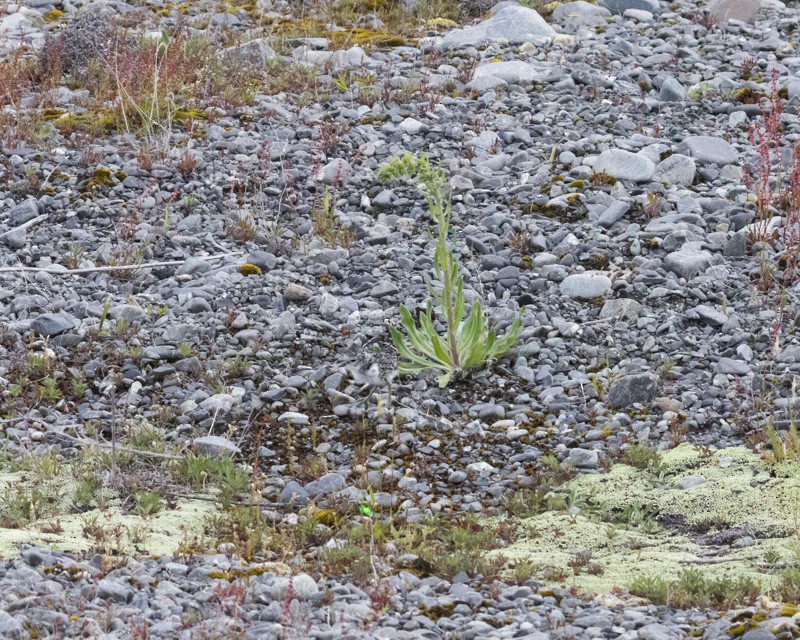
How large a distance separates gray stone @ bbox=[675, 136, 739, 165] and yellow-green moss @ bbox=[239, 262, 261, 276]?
3.66 meters

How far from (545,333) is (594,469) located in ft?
4.48

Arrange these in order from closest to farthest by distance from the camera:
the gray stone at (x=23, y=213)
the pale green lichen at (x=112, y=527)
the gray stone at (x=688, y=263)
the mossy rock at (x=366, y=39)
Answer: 1. the pale green lichen at (x=112, y=527)
2. the gray stone at (x=688, y=263)
3. the gray stone at (x=23, y=213)
4. the mossy rock at (x=366, y=39)

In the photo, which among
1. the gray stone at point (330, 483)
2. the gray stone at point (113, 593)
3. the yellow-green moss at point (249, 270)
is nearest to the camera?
the gray stone at point (113, 593)

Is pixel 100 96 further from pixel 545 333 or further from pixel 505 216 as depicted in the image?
pixel 545 333

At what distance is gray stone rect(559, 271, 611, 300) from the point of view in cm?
681

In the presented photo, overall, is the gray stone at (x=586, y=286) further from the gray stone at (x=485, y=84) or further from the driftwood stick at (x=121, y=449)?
the gray stone at (x=485, y=84)

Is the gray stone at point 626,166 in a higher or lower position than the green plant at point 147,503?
higher

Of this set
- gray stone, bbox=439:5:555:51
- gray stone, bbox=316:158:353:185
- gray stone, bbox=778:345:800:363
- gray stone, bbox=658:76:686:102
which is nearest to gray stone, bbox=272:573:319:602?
gray stone, bbox=778:345:800:363

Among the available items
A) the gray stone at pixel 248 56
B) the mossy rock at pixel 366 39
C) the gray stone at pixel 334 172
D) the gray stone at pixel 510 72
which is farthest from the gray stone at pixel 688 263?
the mossy rock at pixel 366 39

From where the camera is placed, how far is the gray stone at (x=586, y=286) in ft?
22.4

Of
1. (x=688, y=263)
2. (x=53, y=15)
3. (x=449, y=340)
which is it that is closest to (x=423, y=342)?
(x=449, y=340)

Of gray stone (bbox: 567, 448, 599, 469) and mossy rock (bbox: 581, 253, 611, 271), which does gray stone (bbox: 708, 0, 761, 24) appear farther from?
gray stone (bbox: 567, 448, 599, 469)

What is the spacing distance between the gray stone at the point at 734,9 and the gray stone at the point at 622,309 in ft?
20.2

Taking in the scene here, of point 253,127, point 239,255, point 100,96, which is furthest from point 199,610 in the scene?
point 100,96
